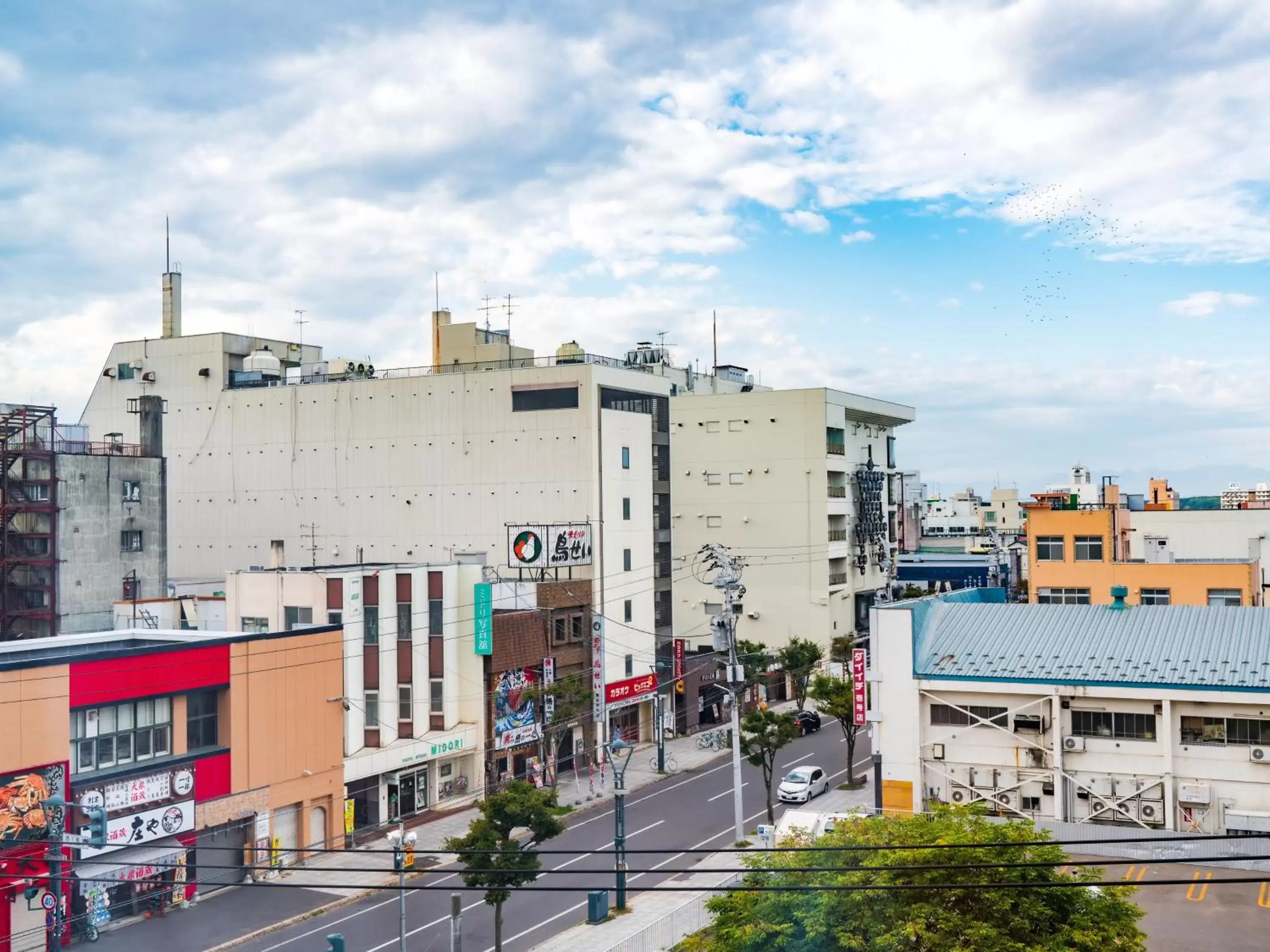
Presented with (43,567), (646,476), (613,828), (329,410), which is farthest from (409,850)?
(329,410)

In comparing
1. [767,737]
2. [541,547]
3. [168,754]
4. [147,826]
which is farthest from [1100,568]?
[147,826]

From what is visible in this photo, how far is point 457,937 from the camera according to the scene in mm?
30656

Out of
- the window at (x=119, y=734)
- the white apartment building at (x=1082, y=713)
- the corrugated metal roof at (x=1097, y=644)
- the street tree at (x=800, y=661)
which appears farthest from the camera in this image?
the street tree at (x=800, y=661)

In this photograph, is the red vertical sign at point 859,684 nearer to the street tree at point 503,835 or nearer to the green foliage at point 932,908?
the street tree at point 503,835

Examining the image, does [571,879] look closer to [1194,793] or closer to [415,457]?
[1194,793]

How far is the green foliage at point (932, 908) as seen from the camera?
1958 cm

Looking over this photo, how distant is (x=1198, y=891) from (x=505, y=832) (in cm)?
1969

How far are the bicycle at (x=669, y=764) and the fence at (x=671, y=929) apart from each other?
2365 centimetres

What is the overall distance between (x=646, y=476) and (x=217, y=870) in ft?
123

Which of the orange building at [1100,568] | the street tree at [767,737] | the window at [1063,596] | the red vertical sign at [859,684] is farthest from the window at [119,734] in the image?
the window at [1063,596]

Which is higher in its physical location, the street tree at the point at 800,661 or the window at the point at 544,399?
the window at the point at 544,399

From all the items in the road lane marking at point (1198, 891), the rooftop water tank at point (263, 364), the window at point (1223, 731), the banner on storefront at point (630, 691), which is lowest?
the road lane marking at point (1198, 891)

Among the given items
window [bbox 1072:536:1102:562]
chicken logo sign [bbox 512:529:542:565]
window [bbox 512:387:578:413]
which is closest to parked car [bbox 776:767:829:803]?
window [bbox 1072:536:1102:562]

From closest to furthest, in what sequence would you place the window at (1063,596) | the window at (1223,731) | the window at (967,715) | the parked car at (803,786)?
the window at (1223,731) → the window at (967,715) → the parked car at (803,786) → the window at (1063,596)
